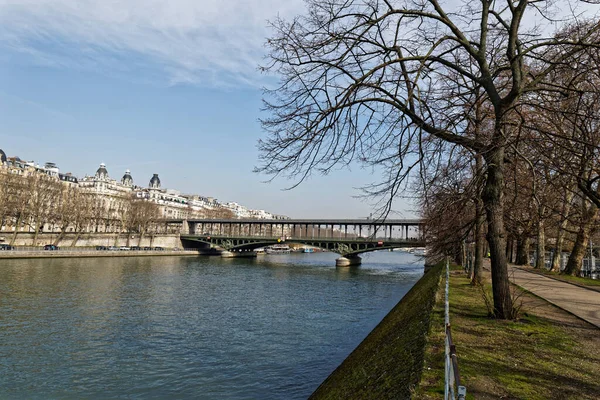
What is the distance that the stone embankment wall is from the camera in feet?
227

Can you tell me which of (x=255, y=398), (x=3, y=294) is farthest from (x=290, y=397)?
(x=3, y=294)

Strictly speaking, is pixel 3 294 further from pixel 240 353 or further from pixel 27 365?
pixel 240 353

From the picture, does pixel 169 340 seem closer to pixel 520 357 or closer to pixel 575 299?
pixel 520 357

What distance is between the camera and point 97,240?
81938 mm

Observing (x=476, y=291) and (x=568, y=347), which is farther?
(x=476, y=291)

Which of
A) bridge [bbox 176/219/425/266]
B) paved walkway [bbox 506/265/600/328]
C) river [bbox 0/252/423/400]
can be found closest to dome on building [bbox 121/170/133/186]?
bridge [bbox 176/219/425/266]

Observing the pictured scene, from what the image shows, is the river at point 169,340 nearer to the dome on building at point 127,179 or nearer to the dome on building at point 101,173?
the dome on building at point 101,173

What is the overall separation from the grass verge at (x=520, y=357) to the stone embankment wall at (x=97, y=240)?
75.9 meters

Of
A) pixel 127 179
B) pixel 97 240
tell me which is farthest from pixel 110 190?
pixel 97 240

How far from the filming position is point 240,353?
49.3 ft

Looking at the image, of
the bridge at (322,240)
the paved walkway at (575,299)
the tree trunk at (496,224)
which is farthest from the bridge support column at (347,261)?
the tree trunk at (496,224)

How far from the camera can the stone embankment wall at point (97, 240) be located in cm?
6919

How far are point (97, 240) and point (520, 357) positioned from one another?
86418 millimetres

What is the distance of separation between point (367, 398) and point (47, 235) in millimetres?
79234
